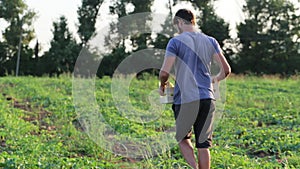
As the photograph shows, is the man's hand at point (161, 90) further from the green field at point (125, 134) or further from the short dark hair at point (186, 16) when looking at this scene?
the green field at point (125, 134)

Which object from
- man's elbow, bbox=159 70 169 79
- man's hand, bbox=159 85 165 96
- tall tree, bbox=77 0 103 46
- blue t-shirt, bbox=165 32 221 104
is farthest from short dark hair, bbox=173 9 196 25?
tall tree, bbox=77 0 103 46

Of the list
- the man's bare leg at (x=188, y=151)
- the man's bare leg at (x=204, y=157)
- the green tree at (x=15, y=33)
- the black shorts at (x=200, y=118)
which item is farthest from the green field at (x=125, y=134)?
the green tree at (x=15, y=33)

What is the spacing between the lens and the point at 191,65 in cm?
337

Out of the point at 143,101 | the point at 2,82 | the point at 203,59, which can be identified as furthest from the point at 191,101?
the point at 2,82

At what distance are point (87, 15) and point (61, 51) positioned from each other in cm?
280

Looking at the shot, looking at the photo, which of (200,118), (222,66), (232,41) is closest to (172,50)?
(222,66)

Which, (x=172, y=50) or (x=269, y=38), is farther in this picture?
(x=269, y=38)

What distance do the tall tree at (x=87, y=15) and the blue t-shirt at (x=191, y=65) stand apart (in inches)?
896

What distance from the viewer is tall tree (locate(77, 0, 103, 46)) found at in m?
25.8

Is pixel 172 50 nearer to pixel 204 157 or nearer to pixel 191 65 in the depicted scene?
Answer: pixel 191 65

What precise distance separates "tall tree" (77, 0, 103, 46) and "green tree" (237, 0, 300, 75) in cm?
909

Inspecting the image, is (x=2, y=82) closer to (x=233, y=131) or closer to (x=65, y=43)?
(x=233, y=131)

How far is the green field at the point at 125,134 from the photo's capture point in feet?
13.8

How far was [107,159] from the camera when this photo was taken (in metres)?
4.85
